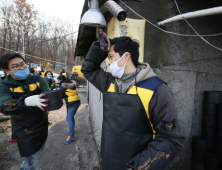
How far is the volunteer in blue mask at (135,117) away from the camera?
1132 millimetres

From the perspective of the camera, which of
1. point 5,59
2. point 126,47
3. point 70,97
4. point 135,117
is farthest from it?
point 70,97

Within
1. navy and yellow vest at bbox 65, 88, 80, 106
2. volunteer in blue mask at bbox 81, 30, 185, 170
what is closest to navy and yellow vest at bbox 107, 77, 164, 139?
volunteer in blue mask at bbox 81, 30, 185, 170

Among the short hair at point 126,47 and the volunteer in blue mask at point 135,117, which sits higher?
the short hair at point 126,47

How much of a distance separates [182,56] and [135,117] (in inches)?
71.0

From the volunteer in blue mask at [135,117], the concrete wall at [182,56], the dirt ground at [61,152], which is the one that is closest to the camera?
the volunteer in blue mask at [135,117]

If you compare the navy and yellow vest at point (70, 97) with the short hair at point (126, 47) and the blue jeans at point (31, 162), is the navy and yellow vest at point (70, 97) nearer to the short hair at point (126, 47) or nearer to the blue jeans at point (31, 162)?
the blue jeans at point (31, 162)

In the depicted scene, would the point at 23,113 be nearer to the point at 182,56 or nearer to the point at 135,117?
the point at 135,117

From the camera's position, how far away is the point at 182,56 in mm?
2453

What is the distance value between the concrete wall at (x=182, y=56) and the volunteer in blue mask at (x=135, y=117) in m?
1.10

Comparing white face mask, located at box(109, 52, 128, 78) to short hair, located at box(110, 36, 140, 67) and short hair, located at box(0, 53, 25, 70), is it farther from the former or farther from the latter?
short hair, located at box(0, 53, 25, 70)

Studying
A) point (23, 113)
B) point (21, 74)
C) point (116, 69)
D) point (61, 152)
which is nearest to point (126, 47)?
point (116, 69)

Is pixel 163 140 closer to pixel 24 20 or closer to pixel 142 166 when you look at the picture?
pixel 142 166

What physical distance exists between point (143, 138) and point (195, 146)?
1768mm

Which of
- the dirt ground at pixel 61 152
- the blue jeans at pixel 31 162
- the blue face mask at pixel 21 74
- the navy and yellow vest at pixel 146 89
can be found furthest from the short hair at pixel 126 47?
the dirt ground at pixel 61 152
